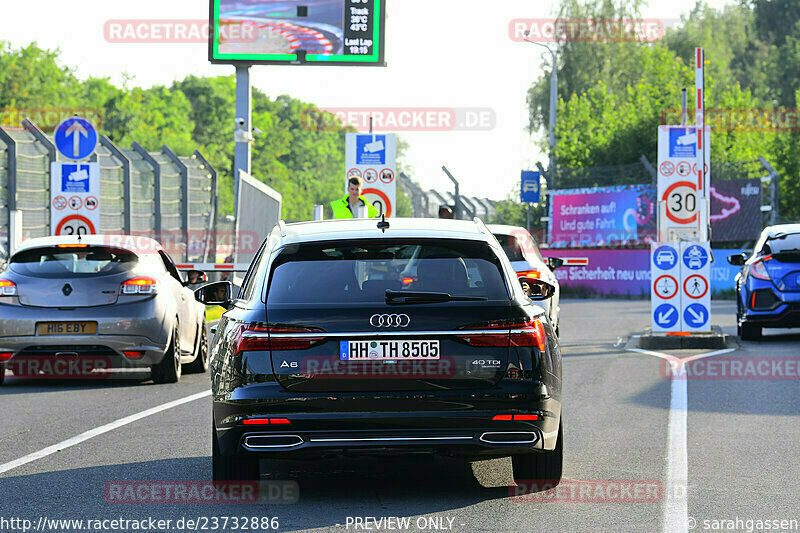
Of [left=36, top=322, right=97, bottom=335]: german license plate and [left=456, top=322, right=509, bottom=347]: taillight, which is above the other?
Result: [left=456, top=322, right=509, bottom=347]: taillight

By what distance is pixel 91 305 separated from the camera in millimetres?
12938

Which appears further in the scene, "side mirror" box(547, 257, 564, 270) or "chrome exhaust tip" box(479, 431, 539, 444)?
"side mirror" box(547, 257, 564, 270)

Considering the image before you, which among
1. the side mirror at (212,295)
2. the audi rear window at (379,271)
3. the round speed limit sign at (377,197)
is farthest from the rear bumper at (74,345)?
the round speed limit sign at (377,197)

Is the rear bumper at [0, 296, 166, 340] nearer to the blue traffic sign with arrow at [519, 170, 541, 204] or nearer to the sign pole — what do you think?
the sign pole

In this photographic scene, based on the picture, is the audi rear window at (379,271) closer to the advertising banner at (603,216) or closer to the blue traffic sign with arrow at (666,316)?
the blue traffic sign with arrow at (666,316)

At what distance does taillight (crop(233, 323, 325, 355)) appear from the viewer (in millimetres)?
6961

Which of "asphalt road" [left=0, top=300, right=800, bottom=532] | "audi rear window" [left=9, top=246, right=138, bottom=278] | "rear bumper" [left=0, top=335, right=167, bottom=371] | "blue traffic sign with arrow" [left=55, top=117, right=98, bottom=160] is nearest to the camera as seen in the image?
"asphalt road" [left=0, top=300, right=800, bottom=532]

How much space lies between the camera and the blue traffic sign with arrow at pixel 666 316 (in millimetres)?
18172

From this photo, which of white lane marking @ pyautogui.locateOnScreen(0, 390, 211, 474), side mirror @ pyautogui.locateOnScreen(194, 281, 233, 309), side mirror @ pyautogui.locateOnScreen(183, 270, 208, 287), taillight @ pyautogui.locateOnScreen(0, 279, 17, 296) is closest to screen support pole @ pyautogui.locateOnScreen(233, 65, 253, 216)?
side mirror @ pyautogui.locateOnScreen(183, 270, 208, 287)

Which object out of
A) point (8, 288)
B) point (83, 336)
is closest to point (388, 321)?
point (83, 336)

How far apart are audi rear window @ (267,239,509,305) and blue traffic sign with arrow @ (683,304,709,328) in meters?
11.3

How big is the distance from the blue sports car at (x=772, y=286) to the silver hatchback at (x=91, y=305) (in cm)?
813

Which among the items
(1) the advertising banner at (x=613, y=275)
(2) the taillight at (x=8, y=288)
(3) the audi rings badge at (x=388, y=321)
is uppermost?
(3) the audi rings badge at (x=388, y=321)

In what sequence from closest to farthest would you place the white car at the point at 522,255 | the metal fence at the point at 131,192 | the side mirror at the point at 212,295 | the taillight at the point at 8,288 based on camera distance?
the side mirror at the point at 212,295, the taillight at the point at 8,288, the white car at the point at 522,255, the metal fence at the point at 131,192
